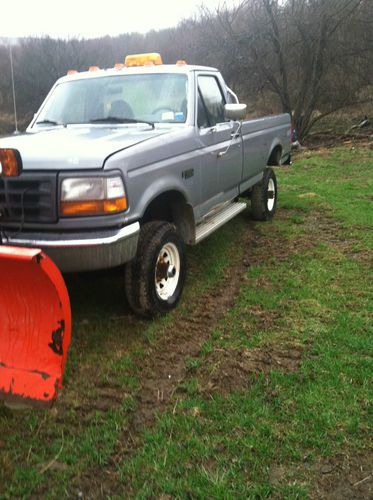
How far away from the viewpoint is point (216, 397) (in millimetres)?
3117

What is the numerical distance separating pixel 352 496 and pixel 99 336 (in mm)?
2158

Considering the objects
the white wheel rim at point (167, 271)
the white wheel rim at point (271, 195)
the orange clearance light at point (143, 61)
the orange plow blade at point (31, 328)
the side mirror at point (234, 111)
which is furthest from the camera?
the white wheel rim at point (271, 195)

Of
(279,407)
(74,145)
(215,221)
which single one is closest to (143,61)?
(215,221)

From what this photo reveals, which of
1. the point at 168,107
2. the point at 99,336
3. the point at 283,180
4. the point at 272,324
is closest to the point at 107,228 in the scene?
the point at 99,336

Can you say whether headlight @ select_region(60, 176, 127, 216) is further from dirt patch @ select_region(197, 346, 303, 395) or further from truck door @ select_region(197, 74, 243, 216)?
truck door @ select_region(197, 74, 243, 216)

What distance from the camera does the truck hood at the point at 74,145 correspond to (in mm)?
3428

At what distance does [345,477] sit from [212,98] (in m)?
4.13

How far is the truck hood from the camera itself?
11.2 ft

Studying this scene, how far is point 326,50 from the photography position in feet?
60.8

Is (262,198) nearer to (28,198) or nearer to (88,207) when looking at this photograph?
(88,207)

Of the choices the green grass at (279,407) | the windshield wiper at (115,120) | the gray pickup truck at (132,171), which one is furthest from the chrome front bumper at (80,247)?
the windshield wiper at (115,120)

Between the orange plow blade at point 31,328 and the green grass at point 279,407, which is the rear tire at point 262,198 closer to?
the green grass at point 279,407

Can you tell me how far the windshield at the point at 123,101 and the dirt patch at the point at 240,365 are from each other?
229 centimetres

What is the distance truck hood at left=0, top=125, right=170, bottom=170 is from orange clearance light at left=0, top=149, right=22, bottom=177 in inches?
4.4
